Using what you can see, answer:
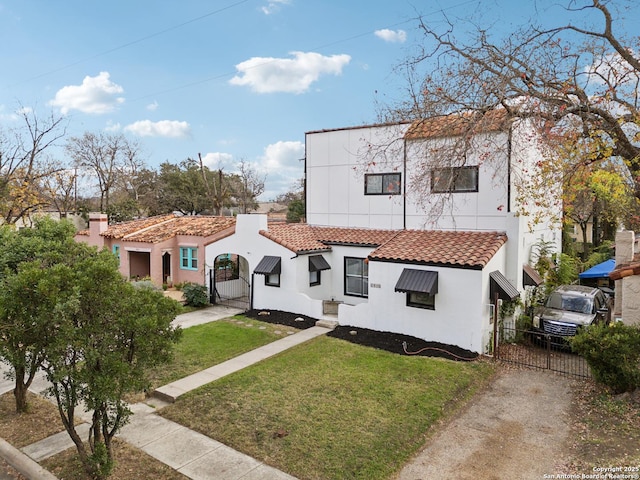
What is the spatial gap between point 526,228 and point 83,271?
46.0 feet

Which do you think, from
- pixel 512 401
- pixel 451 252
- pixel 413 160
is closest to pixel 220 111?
pixel 413 160

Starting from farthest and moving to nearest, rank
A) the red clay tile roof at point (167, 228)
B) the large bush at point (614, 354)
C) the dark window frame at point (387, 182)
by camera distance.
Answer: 1. the red clay tile roof at point (167, 228)
2. the dark window frame at point (387, 182)
3. the large bush at point (614, 354)

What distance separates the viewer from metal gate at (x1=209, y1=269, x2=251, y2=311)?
18.8 meters

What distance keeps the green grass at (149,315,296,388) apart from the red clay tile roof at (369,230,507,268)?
15.1 feet

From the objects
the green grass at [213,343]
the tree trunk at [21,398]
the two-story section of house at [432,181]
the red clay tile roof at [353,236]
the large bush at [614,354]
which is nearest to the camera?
the tree trunk at [21,398]

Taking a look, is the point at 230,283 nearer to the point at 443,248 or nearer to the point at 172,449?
the point at 443,248

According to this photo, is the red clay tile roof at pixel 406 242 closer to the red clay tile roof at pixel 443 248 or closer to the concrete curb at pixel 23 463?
the red clay tile roof at pixel 443 248

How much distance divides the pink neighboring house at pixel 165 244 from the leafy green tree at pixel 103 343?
44.1ft

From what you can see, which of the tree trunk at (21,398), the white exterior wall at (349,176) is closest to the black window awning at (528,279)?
the white exterior wall at (349,176)

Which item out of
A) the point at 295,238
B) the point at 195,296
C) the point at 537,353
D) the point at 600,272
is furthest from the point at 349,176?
the point at 600,272

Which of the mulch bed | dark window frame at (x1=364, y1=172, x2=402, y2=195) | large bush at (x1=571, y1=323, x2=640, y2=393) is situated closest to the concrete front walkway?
the mulch bed

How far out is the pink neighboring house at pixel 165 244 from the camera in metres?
21.1

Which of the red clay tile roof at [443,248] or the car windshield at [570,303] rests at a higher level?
the red clay tile roof at [443,248]

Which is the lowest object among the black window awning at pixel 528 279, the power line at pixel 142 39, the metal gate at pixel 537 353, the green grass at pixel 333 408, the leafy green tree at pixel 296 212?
the metal gate at pixel 537 353
